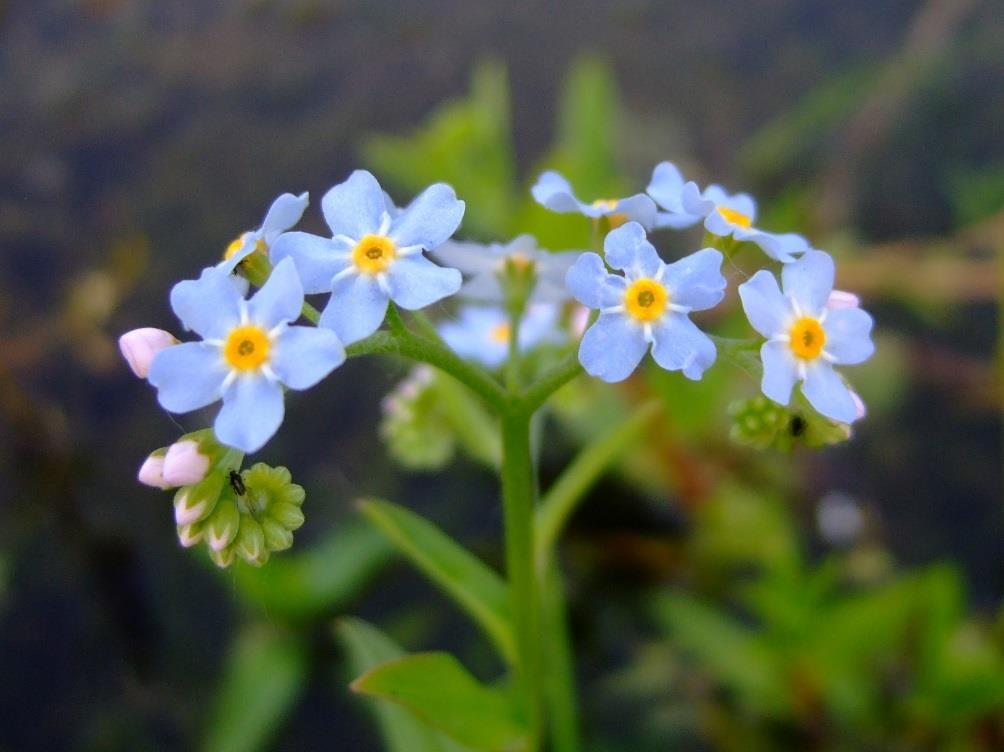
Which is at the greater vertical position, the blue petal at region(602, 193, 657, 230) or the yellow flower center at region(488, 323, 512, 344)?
the yellow flower center at region(488, 323, 512, 344)

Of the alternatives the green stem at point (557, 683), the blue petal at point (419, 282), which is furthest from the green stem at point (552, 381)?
the green stem at point (557, 683)

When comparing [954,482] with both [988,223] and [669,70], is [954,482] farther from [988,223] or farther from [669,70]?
[669,70]

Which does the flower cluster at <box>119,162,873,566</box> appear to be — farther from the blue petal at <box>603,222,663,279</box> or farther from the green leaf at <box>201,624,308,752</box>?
the green leaf at <box>201,624,308,752</box>

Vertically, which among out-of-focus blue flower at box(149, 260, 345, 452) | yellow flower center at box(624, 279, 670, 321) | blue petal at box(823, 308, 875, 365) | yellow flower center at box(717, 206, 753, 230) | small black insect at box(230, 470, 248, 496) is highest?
yellow flower center at box(717, 206, 753, 230)

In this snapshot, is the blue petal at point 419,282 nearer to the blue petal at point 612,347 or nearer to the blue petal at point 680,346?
the blue petal at point 612,347

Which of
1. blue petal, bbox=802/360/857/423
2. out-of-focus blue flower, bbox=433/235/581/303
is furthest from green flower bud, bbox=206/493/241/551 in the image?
blue petal, bbox=802/360/857/423

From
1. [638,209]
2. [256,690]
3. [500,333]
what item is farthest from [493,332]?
[256,690]

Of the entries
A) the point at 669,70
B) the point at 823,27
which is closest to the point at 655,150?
the point at 669,70
